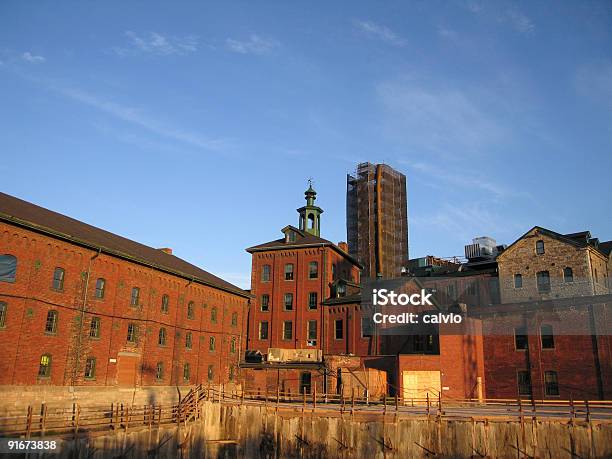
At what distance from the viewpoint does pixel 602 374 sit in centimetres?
3384

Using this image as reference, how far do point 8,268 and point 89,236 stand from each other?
6.85m

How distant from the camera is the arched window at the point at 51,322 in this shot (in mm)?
29973

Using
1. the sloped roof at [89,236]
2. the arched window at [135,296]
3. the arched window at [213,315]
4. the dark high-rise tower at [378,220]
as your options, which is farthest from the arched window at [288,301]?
the dark high-rise tower at [378,220]

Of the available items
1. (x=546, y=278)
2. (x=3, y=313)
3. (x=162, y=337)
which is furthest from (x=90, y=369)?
(x=546, y=278)

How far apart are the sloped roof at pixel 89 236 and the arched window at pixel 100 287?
185 centimetres

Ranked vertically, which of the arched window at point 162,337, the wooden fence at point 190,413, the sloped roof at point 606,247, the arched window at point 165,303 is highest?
the sloped roof at point 606,247

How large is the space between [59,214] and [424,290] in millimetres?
28990

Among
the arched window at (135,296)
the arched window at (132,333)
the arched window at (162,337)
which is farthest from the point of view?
the arched window at (162,337)

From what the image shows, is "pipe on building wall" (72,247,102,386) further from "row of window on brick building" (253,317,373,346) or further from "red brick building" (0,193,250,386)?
"row of window on brick building" (253,317,373,346)

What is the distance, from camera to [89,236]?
34750 millimetres

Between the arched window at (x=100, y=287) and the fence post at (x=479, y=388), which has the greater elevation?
the arched window at (x=100, y=287)

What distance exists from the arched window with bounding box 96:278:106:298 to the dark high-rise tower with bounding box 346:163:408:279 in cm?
4648

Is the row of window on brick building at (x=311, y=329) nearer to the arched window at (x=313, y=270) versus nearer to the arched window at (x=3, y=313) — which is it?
the arched window at (x=313, y=270)

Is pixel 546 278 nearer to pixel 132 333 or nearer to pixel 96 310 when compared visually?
pixel 132 333
